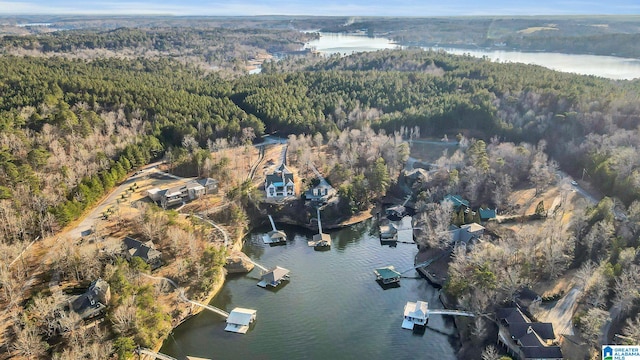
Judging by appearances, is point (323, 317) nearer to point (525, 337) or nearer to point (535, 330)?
point (525, 337)

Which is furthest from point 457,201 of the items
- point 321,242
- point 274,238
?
point 274,238

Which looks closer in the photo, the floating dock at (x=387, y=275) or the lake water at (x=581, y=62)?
the floating dock at (x=387, y=275)

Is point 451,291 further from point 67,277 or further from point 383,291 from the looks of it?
point 67,277

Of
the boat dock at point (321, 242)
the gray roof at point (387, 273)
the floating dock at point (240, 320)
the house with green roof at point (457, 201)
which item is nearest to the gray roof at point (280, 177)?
the boat dock at point (321, 242)

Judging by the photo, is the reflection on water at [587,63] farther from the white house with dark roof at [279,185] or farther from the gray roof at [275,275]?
the gray roof at [275,275]

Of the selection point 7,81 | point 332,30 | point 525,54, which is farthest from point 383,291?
point 332,30
